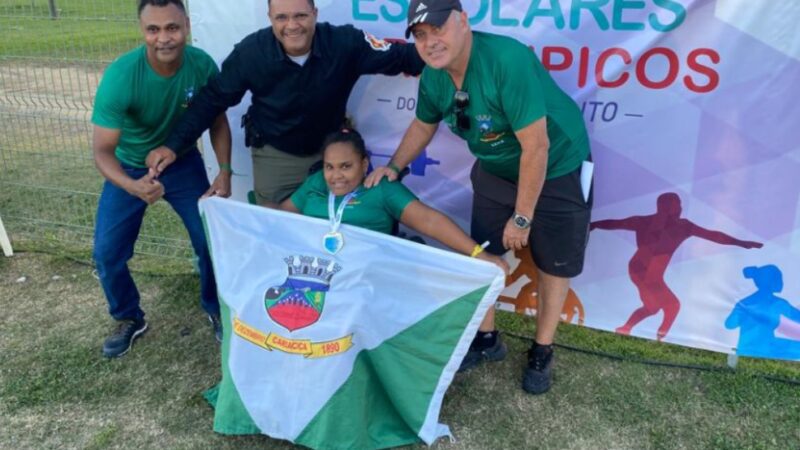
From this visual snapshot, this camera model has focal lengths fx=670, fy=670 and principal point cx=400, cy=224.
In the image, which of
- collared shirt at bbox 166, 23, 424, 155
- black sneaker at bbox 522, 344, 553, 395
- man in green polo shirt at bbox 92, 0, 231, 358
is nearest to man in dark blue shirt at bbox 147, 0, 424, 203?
collared shirt at bbox 166, 23, 424, 155

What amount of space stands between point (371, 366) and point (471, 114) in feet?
3.53

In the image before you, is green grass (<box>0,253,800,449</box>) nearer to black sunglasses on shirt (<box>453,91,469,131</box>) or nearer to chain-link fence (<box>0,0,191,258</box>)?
chain-link fence (<box>0,0,191,258</box>)

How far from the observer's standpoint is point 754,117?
9.70ft

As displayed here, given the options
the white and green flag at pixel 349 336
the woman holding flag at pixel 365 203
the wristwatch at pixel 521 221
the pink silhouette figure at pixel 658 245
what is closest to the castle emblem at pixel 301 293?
the white and green flag at pixel 349 336

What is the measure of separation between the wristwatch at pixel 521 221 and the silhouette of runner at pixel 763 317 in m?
1.26

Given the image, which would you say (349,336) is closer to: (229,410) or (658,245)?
(229,410)

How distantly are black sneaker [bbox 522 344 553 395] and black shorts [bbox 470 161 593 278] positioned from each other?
0.42 meters

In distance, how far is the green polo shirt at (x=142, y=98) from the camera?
2.99 metres

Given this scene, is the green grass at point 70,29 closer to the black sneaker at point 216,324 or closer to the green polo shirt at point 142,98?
the green polo shirt at point 142,98

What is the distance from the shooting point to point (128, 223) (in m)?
3.31

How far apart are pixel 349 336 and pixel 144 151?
147cm

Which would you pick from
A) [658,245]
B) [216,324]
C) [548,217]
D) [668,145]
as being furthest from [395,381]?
[668,145]

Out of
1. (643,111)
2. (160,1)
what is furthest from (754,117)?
(160,1)

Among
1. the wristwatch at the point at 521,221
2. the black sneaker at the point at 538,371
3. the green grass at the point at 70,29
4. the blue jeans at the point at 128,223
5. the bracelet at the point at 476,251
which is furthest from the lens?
the green grass at the point at 70,29
